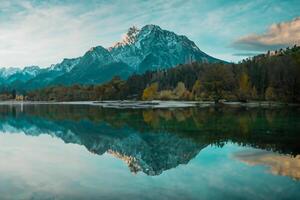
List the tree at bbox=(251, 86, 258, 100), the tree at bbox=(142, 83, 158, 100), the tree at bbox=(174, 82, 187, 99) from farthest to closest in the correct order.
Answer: the tree at bbox=(142, 83, 158, 100) < the tree at bbox=(174, 82, 187, 99) < the tree at bbox=(251, 86, 258, 100)

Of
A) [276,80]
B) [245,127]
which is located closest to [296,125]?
[245,127]

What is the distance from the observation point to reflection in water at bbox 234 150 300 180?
21.0 m

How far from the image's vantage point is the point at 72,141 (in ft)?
125

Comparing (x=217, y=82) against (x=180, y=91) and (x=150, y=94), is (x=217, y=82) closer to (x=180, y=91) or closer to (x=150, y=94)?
(x=180, y=91)

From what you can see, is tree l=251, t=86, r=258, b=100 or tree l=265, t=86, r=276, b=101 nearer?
tree l=265, t=86, r=276, b=101

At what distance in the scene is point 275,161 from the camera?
24250 mm

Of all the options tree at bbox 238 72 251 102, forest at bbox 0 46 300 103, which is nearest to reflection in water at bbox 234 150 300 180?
forest at bbox 0 46 300 103

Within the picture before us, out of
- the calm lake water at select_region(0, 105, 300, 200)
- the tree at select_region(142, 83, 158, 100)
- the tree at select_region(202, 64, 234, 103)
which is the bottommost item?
the calm lake water at select_region(0, 105, 300, 200)

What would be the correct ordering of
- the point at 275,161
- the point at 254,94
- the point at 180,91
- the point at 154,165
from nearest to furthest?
the point at 275,161 < the point at 154,165 < the point at 254,94 < the point at 180,91

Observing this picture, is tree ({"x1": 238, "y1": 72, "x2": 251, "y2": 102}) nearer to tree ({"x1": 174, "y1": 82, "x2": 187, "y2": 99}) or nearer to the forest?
the forest

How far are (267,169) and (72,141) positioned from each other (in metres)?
21.9

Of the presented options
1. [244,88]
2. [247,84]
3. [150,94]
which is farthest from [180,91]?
[244,88]

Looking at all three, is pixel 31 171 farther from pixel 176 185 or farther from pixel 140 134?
pixel 140 134

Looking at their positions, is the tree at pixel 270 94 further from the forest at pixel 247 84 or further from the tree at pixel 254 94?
the tree at pixel 254 94
